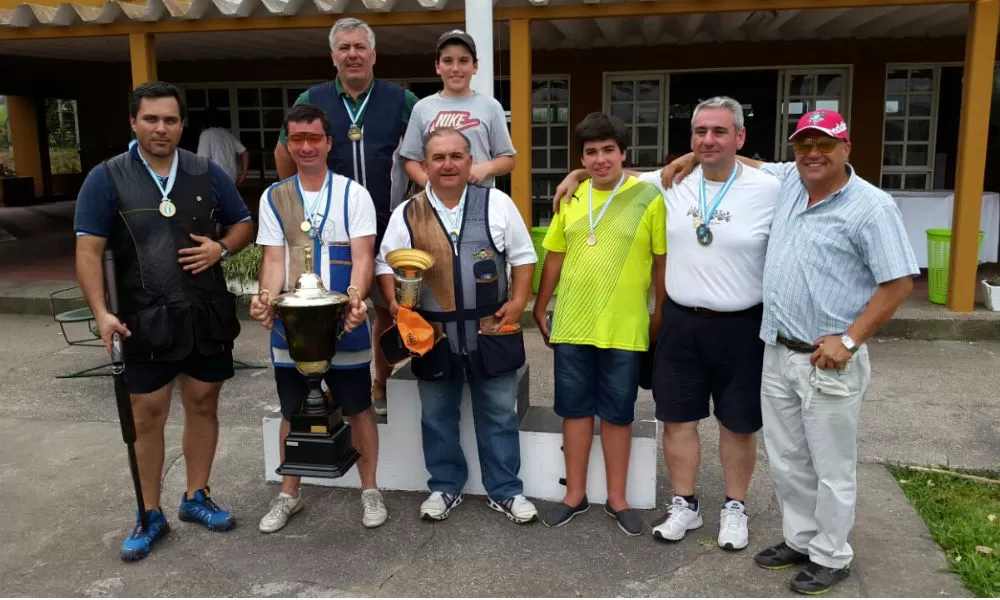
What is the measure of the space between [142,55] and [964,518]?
7.36m

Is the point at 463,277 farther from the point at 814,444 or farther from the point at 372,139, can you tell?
the point at 814,444

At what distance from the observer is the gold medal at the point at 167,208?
303 centimetres

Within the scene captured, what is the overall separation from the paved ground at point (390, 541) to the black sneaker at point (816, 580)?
0.05 m

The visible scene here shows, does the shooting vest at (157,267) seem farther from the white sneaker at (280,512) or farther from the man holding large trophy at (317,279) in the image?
the white sneaker at (280,512)

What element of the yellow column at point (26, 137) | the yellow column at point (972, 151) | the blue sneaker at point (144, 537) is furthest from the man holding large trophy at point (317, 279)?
the yellow column at point (26, 137)

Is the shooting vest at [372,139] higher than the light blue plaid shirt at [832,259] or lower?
higher

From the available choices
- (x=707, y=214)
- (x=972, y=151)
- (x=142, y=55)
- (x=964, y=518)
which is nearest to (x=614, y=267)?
(x=707, y=214)

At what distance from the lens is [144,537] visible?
3.17m

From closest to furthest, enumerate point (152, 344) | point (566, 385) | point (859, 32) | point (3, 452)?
point (152, 344) → point (566, 385) → point (3, 452) → point (859, 32)

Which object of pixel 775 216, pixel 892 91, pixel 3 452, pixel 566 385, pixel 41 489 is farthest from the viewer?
pixel 892 91

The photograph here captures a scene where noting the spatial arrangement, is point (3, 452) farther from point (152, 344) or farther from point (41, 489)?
point (152, 344)

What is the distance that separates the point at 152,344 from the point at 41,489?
4.68 feet

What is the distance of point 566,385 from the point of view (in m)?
3.28

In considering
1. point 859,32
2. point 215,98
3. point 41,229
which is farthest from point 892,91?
point 41,229
